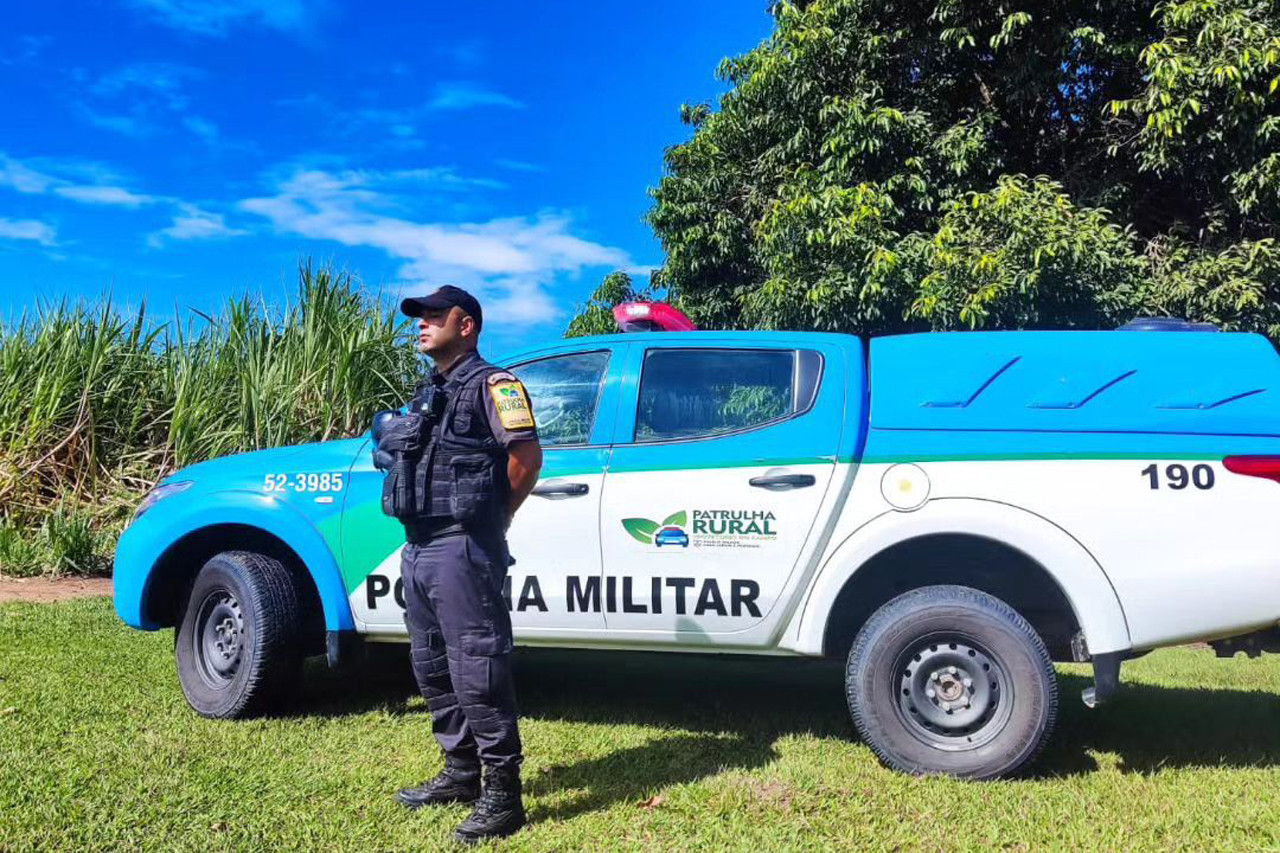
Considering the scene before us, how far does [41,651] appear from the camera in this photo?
18.5 feet

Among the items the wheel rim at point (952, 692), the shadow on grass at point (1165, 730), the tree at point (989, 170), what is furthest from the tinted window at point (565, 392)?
the tree at point (989, 170)

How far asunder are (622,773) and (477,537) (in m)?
1.23

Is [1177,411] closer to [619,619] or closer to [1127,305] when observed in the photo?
[619,619]

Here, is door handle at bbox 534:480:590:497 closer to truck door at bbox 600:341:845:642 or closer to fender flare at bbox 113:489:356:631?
truck door at bbox 600:341:845:642

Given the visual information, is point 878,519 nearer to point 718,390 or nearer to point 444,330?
point 718,390

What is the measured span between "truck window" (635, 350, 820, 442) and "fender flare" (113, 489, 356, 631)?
1487 mm

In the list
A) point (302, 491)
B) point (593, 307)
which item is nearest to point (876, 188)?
point (593, 307)

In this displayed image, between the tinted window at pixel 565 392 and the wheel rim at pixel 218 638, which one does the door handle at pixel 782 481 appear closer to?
the tinted window at pixel 565 392

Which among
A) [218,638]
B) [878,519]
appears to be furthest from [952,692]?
[218,638]

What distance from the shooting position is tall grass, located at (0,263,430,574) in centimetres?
930

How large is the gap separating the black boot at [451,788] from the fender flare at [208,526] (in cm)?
110

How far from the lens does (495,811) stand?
3086mm

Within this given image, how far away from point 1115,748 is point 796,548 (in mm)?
1716

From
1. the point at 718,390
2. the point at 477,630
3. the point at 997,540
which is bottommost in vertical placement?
the point at 477,630
